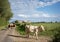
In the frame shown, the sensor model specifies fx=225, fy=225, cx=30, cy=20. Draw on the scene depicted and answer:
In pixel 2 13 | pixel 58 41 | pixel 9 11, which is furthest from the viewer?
pixel 9 11

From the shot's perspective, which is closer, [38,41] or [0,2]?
[38,41]

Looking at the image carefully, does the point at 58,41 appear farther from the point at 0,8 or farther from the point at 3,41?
the point at 0,8

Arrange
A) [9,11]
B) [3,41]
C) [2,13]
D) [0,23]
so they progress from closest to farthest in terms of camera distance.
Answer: [3,41] < [0,23] < [2,13] < [9,11]

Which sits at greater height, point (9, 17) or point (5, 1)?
point (5, 1)

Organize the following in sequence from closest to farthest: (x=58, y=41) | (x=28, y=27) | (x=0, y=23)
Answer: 1. (x=58, y=41)
2. (x=28, y=27)
3. (x=0, y=23)

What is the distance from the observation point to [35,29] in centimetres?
2109

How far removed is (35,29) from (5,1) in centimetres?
3909

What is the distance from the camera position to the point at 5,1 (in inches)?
2327

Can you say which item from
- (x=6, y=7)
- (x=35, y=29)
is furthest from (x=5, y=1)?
(x=35, y=29)

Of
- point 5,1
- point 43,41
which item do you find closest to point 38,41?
point 43,41

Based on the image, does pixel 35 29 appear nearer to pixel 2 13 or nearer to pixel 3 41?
pixel 3 41

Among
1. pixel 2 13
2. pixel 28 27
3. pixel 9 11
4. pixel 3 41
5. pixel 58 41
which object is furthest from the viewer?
pixel 9 11

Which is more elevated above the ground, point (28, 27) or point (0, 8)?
point (0, 8)

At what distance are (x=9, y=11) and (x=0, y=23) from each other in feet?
53.1
